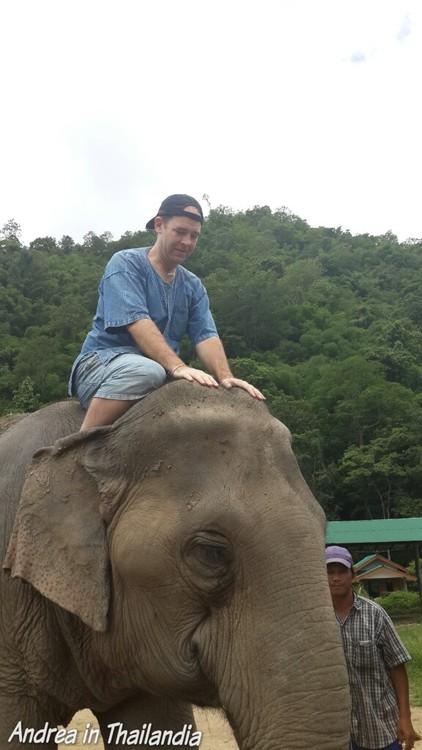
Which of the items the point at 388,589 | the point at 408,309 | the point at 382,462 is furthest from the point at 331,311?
the point at 388,589

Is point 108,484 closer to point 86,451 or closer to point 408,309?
point 86,451

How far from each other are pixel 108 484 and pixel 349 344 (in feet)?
234

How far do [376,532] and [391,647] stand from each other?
2173cm

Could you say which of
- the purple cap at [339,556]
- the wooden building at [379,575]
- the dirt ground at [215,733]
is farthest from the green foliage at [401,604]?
the purple cap at [339,556]

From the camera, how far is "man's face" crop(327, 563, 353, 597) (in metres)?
4.88

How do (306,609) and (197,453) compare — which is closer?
(306,609)

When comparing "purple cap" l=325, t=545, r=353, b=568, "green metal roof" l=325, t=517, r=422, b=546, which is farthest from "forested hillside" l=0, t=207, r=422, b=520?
"purple cap" l=325, t=545, r=353, b=568

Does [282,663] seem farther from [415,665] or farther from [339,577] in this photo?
[415,665]

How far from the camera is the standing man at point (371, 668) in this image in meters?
4.91

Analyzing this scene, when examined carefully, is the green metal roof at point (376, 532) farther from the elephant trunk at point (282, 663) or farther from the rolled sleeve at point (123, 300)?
the elephant trunk at point (282, 663)

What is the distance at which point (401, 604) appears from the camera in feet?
89.5

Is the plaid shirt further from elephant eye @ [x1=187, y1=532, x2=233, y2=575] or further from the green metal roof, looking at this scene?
the green metal roof

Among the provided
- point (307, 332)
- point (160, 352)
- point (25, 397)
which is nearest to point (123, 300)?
point (160, 352)

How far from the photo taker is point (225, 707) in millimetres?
3102
